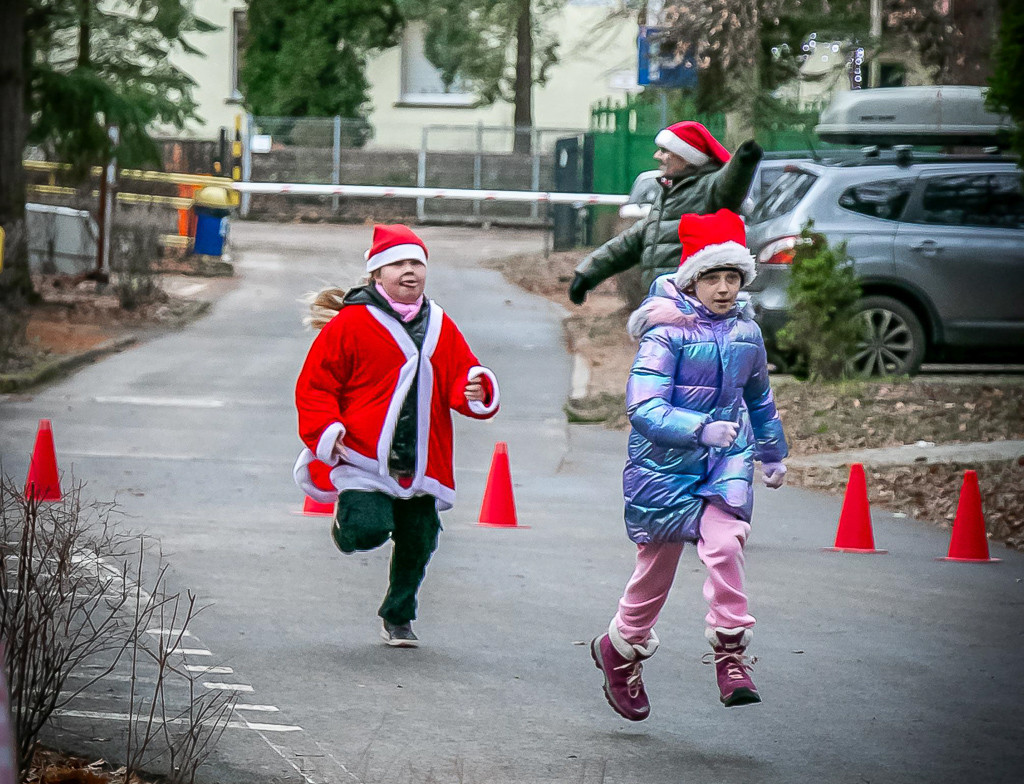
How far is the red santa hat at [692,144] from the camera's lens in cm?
814

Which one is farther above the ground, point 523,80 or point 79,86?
point 523,80

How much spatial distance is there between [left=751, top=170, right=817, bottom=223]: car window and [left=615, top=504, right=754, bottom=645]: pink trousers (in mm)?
9457

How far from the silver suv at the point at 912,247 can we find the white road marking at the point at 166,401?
4829 mm

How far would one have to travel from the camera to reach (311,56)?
4025 centimetres

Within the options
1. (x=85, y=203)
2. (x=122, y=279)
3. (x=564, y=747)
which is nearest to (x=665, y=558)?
(x=564, y=747)

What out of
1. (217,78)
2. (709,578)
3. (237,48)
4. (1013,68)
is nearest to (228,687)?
(709,578)

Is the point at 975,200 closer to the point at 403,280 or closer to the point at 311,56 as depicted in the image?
the point at 403,280

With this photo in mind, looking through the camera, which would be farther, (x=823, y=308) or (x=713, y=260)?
(x=823, y=308)

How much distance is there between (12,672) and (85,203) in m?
20.7

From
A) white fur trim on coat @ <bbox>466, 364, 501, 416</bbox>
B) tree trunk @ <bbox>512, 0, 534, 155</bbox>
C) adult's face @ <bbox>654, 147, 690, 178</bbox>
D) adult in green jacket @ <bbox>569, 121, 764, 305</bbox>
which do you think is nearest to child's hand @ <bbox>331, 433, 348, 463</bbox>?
white fur trim on coat @ <bbox>466, 364, 501, 416</bbox>

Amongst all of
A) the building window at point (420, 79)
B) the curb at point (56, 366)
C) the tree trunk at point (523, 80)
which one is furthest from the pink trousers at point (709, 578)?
the building window at point (420, 79)

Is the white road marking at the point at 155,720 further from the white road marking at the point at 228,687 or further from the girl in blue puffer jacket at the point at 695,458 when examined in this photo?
the girl in blue puffer jacket at the point at 695,458

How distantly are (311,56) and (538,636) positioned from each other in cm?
3478

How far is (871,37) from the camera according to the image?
27531 mm
